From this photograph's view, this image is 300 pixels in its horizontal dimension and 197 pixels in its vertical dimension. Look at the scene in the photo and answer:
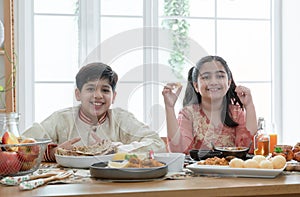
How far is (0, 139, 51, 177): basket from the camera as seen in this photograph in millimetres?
1322

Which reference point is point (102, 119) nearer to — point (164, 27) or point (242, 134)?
point (242, 134)

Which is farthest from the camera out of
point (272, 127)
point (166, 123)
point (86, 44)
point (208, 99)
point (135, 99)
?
point (86, 44)

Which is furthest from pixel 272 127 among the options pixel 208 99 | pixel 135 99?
pixel 135 99

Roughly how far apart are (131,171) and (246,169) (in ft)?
1.03

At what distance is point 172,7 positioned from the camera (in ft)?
11.6

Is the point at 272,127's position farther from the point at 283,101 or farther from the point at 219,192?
the point at 283,101

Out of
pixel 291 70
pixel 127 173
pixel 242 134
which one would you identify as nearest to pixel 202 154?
pixel 127 173

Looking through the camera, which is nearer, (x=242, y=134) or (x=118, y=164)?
(x=118, y=164)

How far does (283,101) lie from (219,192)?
2.59m

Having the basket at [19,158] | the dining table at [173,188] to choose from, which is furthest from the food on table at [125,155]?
the basket at [19,158]

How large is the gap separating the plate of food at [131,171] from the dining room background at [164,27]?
122 cm

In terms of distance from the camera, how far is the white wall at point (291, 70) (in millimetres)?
3506

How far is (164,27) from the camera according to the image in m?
2.60

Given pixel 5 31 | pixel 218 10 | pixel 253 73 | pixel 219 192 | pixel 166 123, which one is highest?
pixel 218 10
